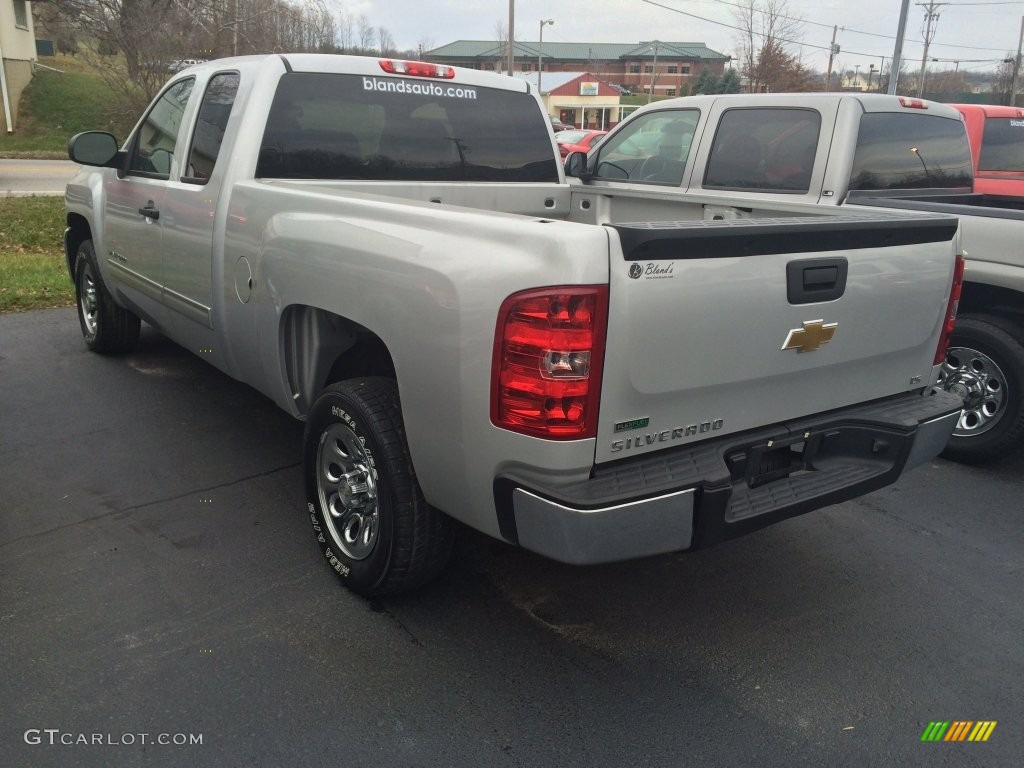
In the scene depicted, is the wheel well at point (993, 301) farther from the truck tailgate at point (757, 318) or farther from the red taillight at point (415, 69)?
the red taillight at point (415, 69)

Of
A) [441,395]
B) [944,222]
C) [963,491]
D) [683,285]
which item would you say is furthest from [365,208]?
[963,491]

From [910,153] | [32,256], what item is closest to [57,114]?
[32,256]

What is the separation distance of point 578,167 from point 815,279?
3584 millimetres

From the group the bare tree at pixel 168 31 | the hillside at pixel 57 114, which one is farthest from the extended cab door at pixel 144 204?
the hillside at pixel 57 114

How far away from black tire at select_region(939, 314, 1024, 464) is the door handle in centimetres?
442

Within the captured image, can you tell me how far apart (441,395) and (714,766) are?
1.34 metres

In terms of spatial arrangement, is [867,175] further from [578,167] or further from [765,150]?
[578,167]

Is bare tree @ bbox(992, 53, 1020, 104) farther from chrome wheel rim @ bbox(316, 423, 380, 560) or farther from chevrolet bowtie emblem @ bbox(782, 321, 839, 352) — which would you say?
chrome wheel rim @ bbox(316, 423, 380, 560)

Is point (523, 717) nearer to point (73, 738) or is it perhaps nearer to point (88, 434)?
point (73, 738)

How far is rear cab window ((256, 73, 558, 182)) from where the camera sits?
155 inches

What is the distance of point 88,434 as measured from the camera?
482cm

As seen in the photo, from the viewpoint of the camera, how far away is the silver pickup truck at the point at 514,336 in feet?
7.86

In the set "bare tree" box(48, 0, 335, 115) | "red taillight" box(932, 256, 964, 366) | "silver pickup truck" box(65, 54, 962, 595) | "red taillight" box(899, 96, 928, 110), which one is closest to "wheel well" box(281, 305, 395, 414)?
"silver pickup truck" box(65, 54, 962, 595)

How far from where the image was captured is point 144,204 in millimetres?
4781
